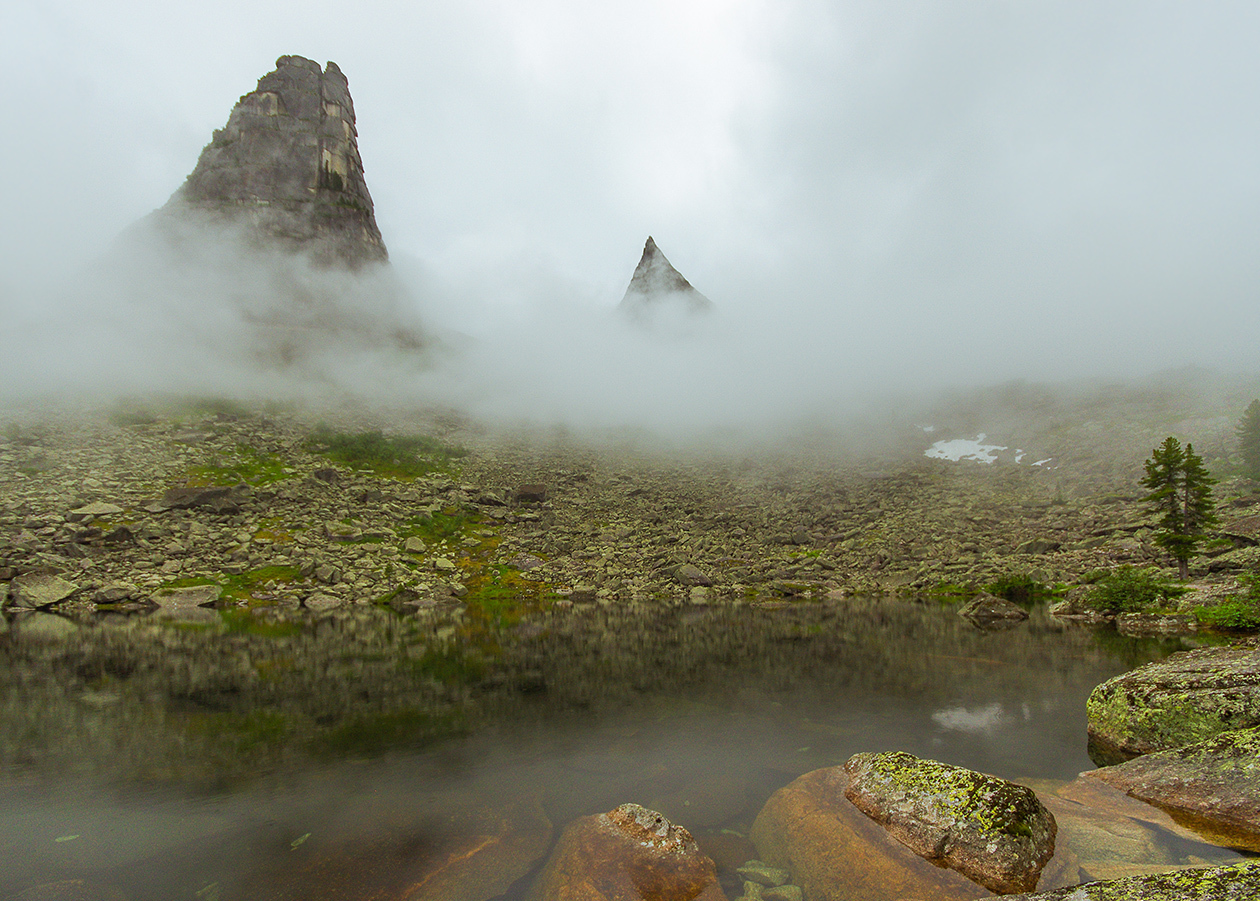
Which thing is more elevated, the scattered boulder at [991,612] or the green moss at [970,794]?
the green moss at [970,794]

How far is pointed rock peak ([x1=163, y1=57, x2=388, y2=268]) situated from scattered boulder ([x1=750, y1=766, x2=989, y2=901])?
19680 cm

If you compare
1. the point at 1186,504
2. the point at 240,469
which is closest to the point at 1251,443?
the point at 1186,504

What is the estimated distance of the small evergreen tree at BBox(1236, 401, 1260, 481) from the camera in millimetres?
71875

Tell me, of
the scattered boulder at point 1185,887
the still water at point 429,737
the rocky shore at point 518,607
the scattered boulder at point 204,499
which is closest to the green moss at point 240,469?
the rocky shore at point 518,607

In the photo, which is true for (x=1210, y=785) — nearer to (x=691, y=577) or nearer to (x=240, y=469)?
(x=691, y=577)

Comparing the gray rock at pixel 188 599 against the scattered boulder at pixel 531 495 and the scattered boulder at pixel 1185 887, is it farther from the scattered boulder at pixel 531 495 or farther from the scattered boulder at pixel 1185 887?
the scattered boulder at pixel 1185 887

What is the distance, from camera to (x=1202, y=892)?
15.4 ft

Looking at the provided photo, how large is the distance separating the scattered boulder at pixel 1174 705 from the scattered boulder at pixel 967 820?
7.35 metres

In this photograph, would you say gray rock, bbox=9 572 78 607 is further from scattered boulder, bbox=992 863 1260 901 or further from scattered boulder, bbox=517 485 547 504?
scattered boulder, bbox=992 863 1260 901

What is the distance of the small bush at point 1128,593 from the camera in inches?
1603

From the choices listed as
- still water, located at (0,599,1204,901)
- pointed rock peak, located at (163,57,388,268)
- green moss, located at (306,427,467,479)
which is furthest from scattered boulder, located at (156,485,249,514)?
pointed rock peak, located at (163,57,388,268)

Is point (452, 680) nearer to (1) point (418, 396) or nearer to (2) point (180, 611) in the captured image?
(2) point (180, 611)

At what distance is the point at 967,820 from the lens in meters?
9.34

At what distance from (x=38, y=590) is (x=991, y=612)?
90449 millimetres
